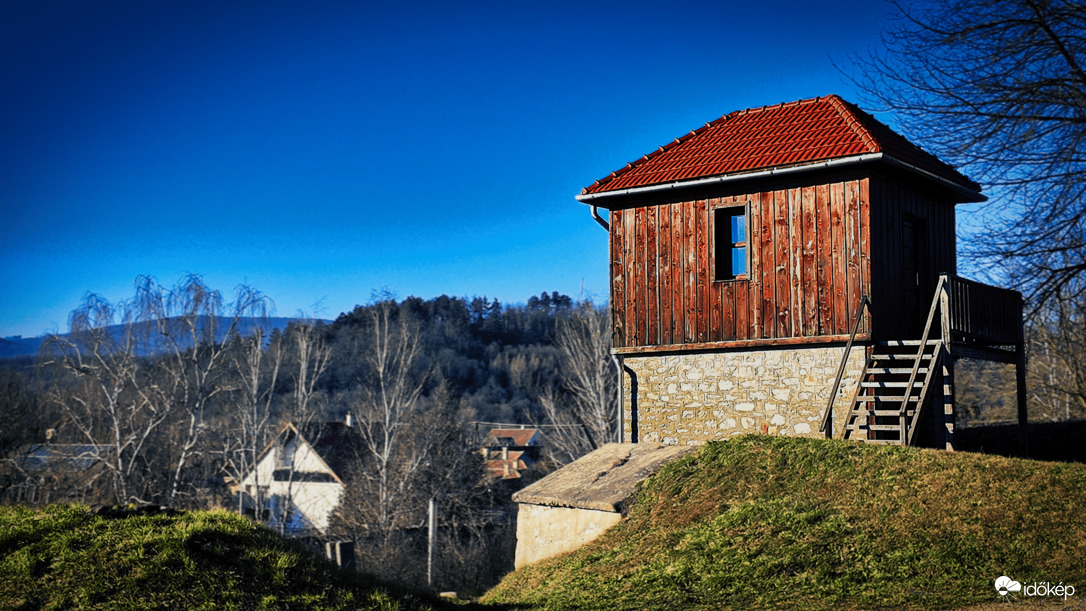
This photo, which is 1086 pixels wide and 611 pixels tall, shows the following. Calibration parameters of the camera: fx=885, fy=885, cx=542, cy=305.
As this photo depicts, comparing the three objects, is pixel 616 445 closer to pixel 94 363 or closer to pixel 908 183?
pixel 908 183

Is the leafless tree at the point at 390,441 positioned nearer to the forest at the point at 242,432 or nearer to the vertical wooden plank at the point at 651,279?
the forest at the point at 242,432

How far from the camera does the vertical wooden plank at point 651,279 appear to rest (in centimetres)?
1641

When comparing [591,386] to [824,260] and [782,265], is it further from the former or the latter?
[824,260]

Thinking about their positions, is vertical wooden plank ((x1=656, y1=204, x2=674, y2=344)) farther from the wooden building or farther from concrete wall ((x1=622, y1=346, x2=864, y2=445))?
concrete wall ((x1=622, y1=346, x2=864, y2=445))

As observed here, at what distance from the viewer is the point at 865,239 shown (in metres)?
14.5

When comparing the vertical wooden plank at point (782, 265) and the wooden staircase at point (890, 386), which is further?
the vertical wooden plank at point (782, 265)

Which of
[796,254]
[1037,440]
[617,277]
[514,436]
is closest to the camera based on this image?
[796,254]

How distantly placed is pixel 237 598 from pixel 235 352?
3830 cm

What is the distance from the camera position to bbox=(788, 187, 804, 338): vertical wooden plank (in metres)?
15.0

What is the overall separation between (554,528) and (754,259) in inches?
229

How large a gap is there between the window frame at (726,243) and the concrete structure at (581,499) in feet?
10.8

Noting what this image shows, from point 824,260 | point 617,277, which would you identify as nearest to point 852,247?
point 824,260

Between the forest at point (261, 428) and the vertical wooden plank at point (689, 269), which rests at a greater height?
the vertical wooden plank at point (689, 269)

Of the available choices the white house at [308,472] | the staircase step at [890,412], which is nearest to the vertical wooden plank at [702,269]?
the staircase step at [890,412]
